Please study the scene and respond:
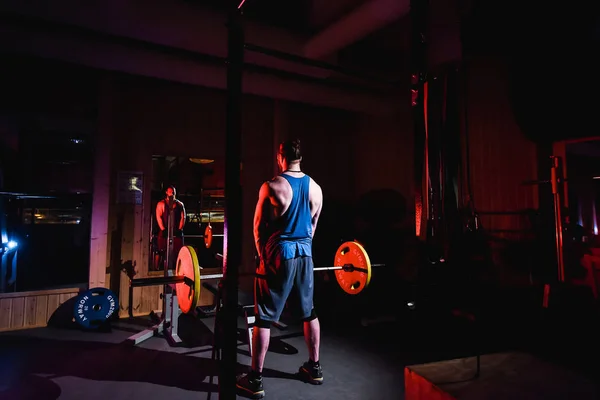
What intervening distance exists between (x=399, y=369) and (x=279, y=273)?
4.61ft

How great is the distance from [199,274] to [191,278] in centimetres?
16

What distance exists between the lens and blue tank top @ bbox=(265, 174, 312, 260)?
252 centimetres

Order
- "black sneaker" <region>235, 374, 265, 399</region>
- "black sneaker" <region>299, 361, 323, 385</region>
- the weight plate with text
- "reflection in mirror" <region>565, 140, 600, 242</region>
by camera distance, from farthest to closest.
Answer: "reflection in mirror" <region>565, 140, 600, 242</region>, the weight plate with text, "black sneaker" <region>299, 361, 323, 385</region>, "black sneaker" <region>235, 374, 265, 399</region>

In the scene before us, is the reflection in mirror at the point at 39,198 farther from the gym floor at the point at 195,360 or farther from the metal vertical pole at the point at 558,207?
the metal vertical pole at the point at 558,207

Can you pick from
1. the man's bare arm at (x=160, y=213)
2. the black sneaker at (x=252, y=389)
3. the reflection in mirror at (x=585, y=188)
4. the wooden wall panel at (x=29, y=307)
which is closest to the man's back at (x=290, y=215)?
the black sneaker at (x=252, y=389)

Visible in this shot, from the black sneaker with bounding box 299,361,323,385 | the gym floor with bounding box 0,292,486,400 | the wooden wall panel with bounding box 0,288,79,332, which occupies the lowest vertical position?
the gym floor with bounding box 0,292,486,400

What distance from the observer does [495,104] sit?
4430 mm

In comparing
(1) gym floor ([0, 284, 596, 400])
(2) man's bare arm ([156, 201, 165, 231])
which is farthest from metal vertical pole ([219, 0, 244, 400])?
(2) man's bare arm ([156, 201, 165, 231])

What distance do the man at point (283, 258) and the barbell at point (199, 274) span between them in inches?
10.3

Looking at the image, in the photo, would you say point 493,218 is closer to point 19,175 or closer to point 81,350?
point 81,350

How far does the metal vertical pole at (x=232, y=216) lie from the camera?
1.58 meters

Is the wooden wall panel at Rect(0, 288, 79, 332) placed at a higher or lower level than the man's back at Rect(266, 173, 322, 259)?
lower

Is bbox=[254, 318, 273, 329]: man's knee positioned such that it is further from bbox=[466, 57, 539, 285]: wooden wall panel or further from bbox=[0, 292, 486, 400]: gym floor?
bbox=[466, 57, 539, 285]: wooden wall panel

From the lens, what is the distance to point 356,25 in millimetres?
3482
